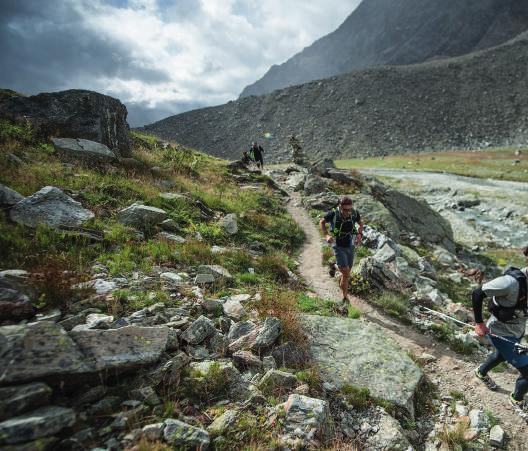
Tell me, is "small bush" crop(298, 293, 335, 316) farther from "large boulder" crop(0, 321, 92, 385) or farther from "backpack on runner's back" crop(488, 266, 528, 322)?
"large boulder" crop(0, 321, 92, 385)

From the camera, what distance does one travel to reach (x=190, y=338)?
17.3 feet

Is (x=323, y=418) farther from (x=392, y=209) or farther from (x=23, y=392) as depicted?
(x=392, y=209)

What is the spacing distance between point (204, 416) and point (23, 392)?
6.84 ft

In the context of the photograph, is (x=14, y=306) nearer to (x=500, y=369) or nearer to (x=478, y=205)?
(x=500, y=369)

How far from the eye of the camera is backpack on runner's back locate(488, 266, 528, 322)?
5301 millimetres

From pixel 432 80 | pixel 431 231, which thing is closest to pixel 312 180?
pixel 431 231

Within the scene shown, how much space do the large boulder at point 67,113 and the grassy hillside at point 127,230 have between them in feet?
3.81

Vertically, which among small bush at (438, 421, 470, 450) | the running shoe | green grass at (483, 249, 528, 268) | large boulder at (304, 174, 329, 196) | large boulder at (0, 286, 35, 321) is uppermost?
large boulder at (304, 174, 329, 196)

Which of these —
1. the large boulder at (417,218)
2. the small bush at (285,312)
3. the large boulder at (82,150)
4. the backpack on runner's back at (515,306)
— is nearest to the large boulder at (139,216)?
the small bush at (285,312)

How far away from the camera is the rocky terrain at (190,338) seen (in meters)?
3.61

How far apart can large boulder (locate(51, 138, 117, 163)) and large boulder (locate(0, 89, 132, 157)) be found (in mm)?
1054

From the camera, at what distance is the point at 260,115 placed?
98000 millimetres

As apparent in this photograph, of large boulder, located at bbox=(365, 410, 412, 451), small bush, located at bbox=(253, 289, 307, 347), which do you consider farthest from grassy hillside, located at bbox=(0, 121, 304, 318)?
large boulder, located at bbox=(365, 410, 412, 451)

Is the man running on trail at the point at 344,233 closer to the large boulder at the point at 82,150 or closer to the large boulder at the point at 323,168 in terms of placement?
the large boulder at the point at 82,150
